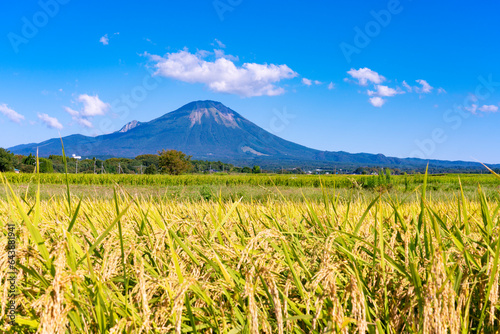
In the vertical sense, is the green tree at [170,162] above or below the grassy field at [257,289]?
above

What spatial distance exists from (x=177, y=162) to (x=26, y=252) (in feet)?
201

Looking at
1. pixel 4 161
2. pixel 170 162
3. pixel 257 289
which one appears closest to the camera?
pixel 257 289

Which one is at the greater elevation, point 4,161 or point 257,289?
point 4,161

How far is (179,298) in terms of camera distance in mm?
1001

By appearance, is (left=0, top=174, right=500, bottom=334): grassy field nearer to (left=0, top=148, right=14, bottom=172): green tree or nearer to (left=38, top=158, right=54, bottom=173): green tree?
(left=38, top=158, right=54, bottom=173): green tree

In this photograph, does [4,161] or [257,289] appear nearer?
[257,289]

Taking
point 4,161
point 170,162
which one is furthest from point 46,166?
point 170,162

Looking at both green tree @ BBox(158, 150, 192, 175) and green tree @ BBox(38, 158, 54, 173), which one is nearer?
green tree @ BBox(38, 158, 54, 173)

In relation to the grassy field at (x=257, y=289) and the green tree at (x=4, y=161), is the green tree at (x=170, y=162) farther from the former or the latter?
the grassy field at (x=257, y=289)

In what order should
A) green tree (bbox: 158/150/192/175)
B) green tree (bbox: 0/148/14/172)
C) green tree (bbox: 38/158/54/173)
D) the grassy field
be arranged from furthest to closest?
1. green tree (bbox: 158/150/192/175)
2. green tree (bbox: 0/148/14/172)
3. green tree (bbox: 38/158/54/173)
4. the grassy field

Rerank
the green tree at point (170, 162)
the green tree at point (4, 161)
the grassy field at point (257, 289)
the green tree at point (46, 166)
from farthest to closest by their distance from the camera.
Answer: the green tree at point (170, 162), the green tree at point (4, 161), the green tree at point (46, 166), the grassy field at point (257, 289)

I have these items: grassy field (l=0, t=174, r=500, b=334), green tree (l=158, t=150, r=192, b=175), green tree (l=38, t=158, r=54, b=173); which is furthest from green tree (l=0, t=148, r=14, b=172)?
grassy field (l=0, t=174, r=500, b=334)

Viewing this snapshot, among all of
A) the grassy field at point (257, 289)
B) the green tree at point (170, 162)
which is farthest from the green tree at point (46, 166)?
the grassy field at point (257, 289)

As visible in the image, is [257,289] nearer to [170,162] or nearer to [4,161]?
[4,161]
